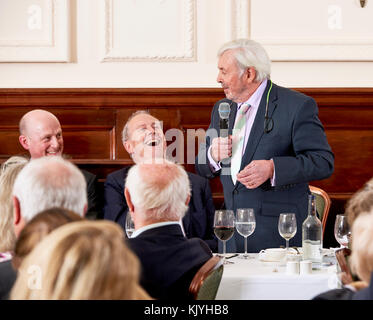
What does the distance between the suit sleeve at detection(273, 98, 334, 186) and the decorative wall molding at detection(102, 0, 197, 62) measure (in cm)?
190

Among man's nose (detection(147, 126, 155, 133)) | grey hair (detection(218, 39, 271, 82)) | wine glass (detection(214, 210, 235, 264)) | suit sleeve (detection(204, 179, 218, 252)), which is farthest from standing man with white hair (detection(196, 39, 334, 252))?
man's nose (detection(147, 126, 155, 133))

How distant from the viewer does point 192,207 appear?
11.0 ft

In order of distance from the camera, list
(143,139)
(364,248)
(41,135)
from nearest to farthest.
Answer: (364,248)
(143,139)
(41,135)

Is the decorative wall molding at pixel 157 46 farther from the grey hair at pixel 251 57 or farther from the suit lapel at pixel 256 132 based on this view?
the suit lapel at pixel 256 132

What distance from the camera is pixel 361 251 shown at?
4.12ft

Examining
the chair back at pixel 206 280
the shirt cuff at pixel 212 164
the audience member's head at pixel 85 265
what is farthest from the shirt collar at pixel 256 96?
the audience member's head at pixel 85 265

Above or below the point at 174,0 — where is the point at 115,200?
below

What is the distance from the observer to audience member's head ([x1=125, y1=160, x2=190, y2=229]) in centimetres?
180

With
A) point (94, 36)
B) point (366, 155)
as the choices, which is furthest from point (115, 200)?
point (366, 155)

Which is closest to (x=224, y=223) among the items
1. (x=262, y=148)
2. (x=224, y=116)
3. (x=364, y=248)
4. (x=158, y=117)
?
(x=262, y=148)

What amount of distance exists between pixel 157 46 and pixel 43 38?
0.87 meters

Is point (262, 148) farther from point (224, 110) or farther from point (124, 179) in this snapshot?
point (124, 179)
